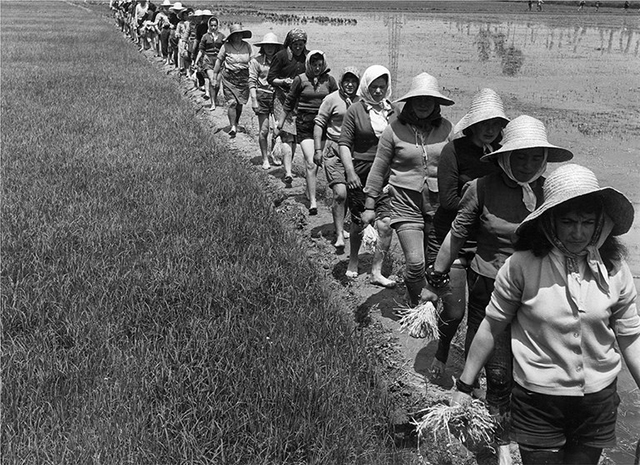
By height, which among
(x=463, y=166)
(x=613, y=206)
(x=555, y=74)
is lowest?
(x=555, y=74)

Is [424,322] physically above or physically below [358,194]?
below

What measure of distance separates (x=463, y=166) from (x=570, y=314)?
1299mm

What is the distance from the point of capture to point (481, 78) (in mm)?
17719

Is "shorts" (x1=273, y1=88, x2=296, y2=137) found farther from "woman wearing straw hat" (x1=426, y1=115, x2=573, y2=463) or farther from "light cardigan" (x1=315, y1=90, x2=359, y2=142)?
"woman wearing straw hat" (x1=426, y1=115, x2=573, y2=463)

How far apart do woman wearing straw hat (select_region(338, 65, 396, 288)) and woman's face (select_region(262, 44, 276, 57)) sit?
3552mm

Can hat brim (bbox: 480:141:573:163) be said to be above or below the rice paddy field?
above

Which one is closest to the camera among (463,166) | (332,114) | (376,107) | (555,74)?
(463,166)

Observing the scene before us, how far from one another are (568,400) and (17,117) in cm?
920

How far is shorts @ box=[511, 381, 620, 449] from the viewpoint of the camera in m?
2.34

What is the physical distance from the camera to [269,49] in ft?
26.7

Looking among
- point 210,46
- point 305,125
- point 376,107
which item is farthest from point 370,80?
point 210,46

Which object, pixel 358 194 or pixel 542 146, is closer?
pixel 542 146

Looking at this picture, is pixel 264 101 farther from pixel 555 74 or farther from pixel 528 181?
pixel 555 74

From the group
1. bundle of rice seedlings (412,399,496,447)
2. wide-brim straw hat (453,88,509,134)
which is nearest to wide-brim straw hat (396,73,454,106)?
wide-brim straw hat (453,88,509,134)
